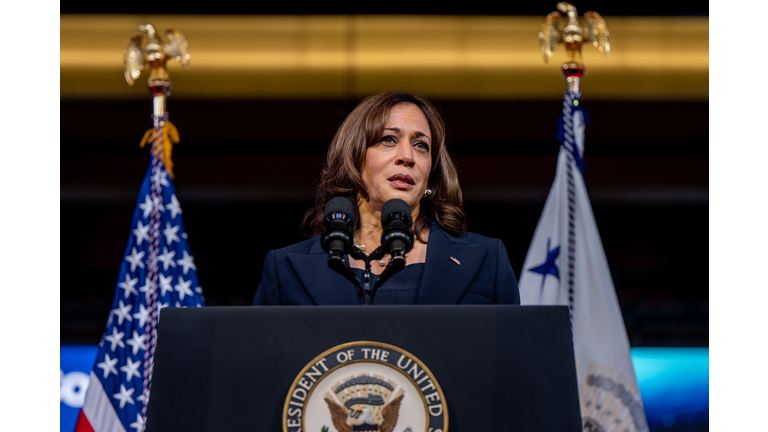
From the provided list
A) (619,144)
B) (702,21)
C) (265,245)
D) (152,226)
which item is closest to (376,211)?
(152,226)

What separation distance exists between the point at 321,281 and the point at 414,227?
345 mm

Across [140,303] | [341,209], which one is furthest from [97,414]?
[341,209]

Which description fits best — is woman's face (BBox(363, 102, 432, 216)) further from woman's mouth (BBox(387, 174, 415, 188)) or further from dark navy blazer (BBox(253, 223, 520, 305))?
dark navy blazer (BBox(253, 223, 520, 305))

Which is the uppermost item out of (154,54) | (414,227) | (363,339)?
(154,54)

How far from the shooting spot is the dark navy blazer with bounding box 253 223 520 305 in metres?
1.70

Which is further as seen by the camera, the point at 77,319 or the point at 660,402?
the point at 77,319

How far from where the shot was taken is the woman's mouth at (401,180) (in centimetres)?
187

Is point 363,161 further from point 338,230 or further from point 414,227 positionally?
point 338,230

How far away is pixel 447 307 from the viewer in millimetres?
1153

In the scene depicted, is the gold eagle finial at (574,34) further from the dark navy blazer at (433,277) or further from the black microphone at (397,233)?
the black microphone at (397,233)

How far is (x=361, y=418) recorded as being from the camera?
1.08 m

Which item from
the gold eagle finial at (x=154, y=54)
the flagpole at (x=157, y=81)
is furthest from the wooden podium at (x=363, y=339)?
the gold eagle finial at (x=154, y=54)

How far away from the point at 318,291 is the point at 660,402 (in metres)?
3.66

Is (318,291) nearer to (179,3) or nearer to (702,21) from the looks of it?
(179,3)
